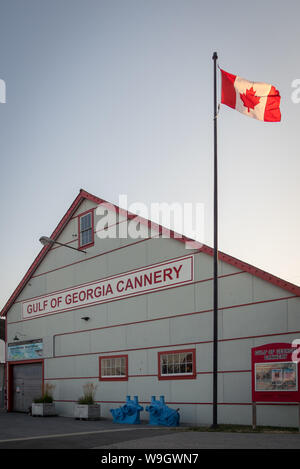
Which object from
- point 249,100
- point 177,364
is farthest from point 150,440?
point 249,100

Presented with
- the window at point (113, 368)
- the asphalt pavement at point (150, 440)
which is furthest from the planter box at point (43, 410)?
the asphalt pavement at point (150, 440)

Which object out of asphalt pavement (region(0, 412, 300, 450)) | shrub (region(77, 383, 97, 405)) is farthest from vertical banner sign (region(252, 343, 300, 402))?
shrub (region(77, 383, 97, 405))

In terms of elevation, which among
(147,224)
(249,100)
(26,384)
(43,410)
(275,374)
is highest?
(249,100)

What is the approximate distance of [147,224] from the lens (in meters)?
21.5

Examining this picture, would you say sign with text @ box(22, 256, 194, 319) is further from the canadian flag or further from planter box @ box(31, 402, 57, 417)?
the canadian flag

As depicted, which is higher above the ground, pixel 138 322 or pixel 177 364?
pixel 138 322

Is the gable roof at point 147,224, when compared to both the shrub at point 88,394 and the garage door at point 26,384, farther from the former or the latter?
the shrub at point 88,394

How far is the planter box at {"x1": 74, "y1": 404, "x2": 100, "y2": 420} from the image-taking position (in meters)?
21.0

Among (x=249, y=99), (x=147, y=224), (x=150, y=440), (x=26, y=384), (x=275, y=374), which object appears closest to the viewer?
(x=150, y=440)

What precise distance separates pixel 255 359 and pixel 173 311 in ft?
14.9

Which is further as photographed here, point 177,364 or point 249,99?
point 177,364

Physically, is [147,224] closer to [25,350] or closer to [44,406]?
[44,406]

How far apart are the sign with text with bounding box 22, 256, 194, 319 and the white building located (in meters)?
0.05

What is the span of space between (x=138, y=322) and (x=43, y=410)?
670 centimetres
